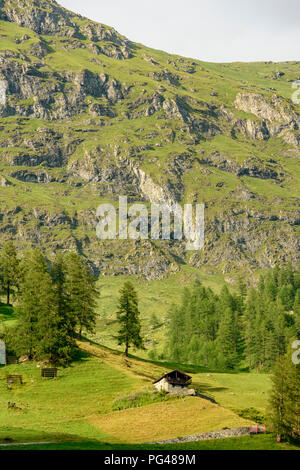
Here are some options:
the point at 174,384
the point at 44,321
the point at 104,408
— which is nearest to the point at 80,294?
the point at 44,321

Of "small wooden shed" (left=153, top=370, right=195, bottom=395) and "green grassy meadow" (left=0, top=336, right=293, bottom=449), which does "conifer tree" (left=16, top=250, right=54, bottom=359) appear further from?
"small wooden shed" (left=153, top=370, right=195, bottom=395)

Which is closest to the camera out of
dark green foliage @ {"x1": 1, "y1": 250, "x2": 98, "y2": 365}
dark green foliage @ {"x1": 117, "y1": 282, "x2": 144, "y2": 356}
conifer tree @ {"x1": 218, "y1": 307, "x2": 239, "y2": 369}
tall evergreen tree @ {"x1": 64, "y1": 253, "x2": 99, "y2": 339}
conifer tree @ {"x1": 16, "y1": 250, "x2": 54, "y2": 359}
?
dark green foliage @ {"x1": 1, "y1": 250, "x2": 98, "y2": 365}

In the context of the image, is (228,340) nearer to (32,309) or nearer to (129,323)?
(129,323)

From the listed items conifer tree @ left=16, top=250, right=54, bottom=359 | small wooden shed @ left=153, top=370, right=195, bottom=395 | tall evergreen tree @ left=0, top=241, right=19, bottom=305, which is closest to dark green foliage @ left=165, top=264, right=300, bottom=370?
tall evergreen tree @ left=0, top=241, right=19, bottom=305

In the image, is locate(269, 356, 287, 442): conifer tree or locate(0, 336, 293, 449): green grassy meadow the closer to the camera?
locate(0, 336, 293, 449): green grassy meadow

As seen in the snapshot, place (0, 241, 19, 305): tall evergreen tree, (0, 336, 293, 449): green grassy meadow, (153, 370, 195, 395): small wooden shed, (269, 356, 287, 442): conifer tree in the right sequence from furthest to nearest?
(0, 241, 19, 305): tall evergreen tree, (153, 370, 195, 395): small wooden shed, (269, 356, 287, 442): conifer tree, (0, 336, 293, 449): green grassy meadow

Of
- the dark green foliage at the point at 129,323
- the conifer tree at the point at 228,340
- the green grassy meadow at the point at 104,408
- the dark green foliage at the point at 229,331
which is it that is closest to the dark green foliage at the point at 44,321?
the green grassy meadow at the point at 104,408

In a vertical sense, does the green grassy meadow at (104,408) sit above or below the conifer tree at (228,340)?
above

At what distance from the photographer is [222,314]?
164m

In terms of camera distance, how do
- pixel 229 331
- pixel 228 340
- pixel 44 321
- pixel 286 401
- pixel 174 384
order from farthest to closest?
pixel 229 331 < pixel 228 340 < pixel 44 321 < pixel 174 384 < pixel 286 401

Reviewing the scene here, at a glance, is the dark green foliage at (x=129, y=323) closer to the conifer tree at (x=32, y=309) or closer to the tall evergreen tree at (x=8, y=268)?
the conifer tree at (x=32, y=309)

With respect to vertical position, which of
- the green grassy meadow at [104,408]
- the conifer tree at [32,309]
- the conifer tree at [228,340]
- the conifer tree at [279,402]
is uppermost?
the conifer tree at [32,309]
